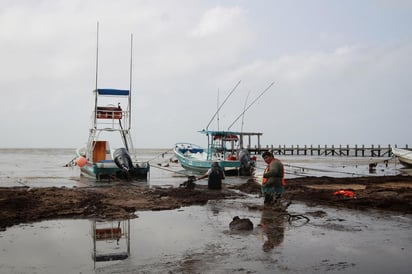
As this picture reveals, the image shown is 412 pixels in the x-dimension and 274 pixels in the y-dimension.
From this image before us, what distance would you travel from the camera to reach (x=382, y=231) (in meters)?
8.68

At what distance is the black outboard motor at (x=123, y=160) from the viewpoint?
2252 cm

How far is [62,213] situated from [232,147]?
65.5 ft

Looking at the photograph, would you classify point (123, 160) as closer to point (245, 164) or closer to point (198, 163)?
point (198, 163)

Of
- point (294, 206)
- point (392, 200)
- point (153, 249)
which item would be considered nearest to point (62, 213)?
point (153, 249)

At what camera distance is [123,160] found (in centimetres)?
2259

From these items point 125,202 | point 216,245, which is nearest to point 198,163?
point 125,202

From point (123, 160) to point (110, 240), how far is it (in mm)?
14946

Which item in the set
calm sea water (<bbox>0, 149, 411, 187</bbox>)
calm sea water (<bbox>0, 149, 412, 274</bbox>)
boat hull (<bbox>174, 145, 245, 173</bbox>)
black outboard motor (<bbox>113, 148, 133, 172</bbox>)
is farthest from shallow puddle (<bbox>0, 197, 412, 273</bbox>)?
boat hull (<bbox>174, 145, 245, 173</bbox>)

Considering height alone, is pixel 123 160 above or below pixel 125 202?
above

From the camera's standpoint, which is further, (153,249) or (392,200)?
(392,200)

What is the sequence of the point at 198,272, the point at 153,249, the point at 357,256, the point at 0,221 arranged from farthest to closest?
the point at 0,221, the point at 153,249, the point at 357,256, the point at 198,272

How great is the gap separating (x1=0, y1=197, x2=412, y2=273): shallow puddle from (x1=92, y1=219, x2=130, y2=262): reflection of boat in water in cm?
2

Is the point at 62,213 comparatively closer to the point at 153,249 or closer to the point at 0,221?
the point at 0,221

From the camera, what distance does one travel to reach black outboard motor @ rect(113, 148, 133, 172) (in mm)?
22516
